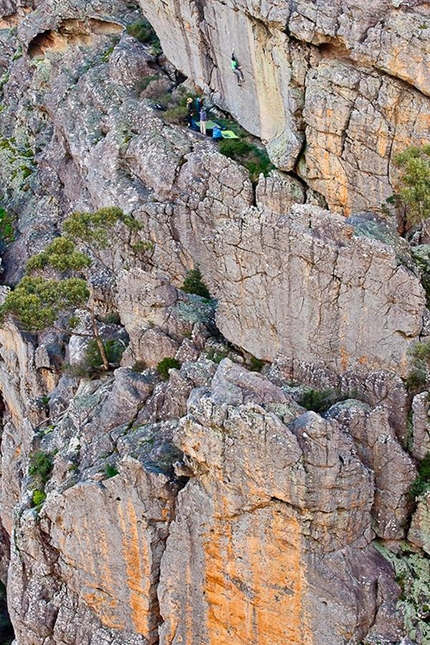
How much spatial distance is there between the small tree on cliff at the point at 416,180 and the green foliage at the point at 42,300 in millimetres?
16994

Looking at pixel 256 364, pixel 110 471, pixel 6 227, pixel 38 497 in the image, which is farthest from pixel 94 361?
pixel 6 227

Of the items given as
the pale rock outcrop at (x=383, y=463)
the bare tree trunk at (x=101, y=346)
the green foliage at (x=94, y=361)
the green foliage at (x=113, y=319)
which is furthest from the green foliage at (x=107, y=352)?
the pale rock outcrop at (x=383, y=463)

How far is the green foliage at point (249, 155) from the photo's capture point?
178 ft

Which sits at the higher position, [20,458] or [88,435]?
[88,435]

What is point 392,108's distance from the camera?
47125mm

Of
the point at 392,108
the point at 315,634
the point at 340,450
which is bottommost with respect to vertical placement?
the point at 315,634

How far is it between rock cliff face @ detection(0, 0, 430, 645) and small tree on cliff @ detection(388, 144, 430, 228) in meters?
1.38

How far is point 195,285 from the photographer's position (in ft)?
177

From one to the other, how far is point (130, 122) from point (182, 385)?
77.3 ft

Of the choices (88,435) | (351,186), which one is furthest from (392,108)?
(88,435)

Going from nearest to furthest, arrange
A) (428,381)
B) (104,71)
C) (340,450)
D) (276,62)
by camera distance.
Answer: (340,450), (428,381), (276,62), (104,71)

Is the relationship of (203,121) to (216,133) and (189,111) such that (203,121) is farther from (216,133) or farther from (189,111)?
(189,111)

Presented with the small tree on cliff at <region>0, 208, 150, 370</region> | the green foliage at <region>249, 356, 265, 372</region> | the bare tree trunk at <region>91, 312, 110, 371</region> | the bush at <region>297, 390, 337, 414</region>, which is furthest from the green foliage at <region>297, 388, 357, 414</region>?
the small tree on cliff at <region>0, 208, 150, 370</region>

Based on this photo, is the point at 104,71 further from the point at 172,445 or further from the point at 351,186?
the point at 172,445
